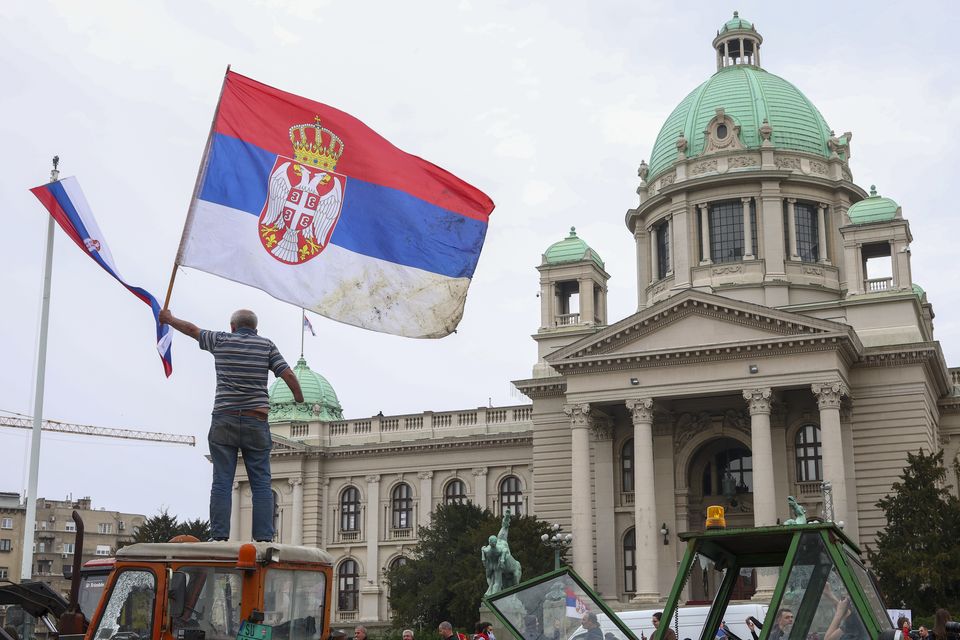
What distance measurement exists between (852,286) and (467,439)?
22476 millimetres

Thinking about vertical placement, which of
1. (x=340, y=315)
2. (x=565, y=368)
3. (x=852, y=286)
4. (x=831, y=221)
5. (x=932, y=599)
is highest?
(x=831, y=221)

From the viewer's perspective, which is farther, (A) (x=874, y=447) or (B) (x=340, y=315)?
(A) (x=874, y=447)

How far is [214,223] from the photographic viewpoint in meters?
11.7

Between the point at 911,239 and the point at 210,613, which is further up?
the point at 911,239

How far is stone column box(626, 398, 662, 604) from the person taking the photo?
49.9 meters

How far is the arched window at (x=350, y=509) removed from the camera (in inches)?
2758

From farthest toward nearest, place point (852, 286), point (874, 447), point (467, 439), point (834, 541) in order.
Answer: point (467, 439) < point (852, 286) < point (874, 447) < point (834, 541)

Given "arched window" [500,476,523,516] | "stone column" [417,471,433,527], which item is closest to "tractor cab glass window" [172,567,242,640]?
"arched window" [500,476,523,516]

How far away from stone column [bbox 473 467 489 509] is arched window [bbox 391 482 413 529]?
4092mm

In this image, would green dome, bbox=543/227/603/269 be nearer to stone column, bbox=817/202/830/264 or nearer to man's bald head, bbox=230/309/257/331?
stone column, bbox=817/202/830/264

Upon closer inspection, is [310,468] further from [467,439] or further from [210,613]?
[210,613]

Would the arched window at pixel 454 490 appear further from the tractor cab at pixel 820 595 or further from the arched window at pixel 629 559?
the tractor cab at pixel 820 595

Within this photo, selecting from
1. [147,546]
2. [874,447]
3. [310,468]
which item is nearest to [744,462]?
[874,447]

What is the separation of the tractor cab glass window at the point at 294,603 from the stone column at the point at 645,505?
4110 cm
